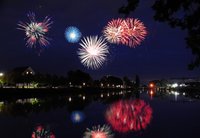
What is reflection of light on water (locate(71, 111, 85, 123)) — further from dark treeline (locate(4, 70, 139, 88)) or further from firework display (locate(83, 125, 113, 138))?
dark treeline (locate(4, 70, 139, 88))

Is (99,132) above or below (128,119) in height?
above

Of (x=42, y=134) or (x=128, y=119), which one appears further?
(x=128, y=119)

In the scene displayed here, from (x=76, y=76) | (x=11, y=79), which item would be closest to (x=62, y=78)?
(x=76, y=76)

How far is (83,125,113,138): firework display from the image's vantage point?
67.0ft

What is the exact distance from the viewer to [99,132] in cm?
2203

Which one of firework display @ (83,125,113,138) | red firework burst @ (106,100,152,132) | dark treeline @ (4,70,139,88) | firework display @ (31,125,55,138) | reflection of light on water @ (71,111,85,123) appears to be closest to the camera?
firework display @ (31,125,55,138)

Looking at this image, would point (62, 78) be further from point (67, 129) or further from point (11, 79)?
point (67, 129)

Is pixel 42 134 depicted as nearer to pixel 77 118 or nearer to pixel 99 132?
pixel 99 132

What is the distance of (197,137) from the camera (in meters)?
21.0

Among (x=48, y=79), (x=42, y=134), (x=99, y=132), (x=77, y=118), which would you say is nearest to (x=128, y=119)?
(x=77, y=118)

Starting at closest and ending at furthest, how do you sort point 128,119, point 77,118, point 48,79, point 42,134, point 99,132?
1. point 42,134
2. point 99,132
3. point 128,119
4. point 77,118
5. point 48,79

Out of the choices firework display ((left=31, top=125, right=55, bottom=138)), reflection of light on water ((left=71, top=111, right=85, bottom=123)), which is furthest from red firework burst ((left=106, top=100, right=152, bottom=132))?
firework display ((left=31, top=125, right=55, bottom=138))

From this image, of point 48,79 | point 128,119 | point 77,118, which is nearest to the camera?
point 128,119

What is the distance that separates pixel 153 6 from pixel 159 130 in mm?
12447
